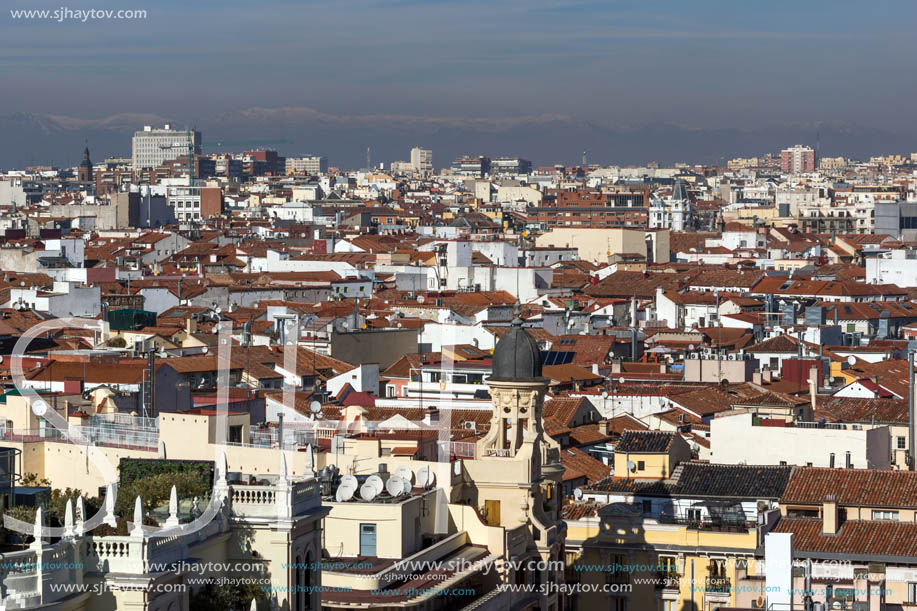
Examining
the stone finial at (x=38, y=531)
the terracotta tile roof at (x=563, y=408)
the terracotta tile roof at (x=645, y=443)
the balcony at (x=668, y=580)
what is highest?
the stone finial at (x=38, y=531)

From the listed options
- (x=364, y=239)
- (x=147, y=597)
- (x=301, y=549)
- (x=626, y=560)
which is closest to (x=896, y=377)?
(x=626, y=560)

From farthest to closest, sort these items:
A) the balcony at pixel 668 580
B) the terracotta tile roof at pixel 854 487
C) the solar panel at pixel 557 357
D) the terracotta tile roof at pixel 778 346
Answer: the terracotta tile roof at pixel 778 346
the solar panel at pixel 557 357
the terracotta tile roof at pixel 854 487
the balcony at pixel 668 580

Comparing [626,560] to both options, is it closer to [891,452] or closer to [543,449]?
[543,449]

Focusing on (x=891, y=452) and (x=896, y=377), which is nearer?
(x=891, y=452)

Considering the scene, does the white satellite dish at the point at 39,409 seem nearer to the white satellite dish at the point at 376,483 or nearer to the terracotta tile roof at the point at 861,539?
the white satellite dish at the point at 376,483

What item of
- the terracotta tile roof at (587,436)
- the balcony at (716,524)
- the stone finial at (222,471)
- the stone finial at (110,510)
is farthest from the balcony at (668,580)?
the stone finial at (110,510)
